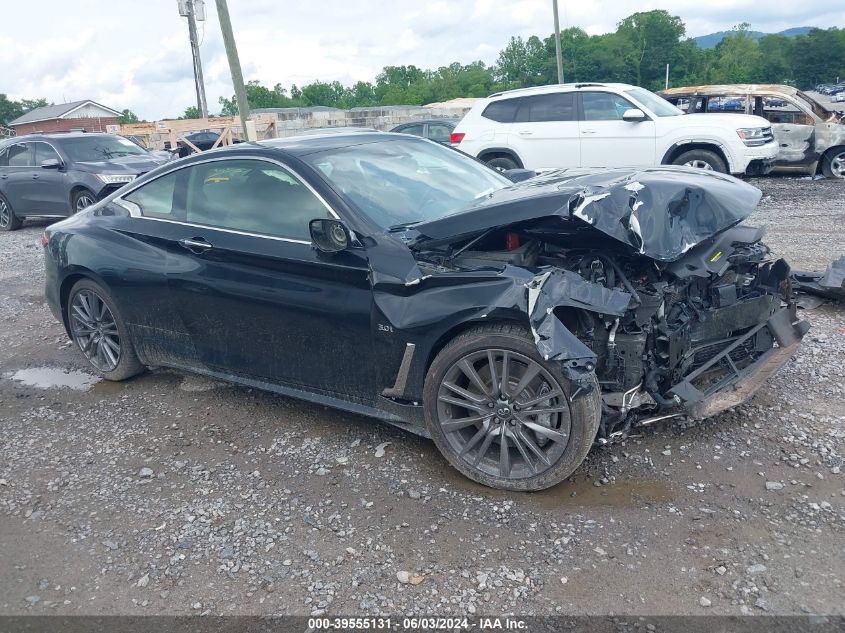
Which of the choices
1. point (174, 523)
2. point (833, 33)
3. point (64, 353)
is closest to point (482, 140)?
point (64, 353)

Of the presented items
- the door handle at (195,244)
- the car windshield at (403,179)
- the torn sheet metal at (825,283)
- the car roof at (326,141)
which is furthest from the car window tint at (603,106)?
the door handle at (195,244)

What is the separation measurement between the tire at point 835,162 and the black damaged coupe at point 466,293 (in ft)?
33.3

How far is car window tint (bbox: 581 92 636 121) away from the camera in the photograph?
11484 millimetres

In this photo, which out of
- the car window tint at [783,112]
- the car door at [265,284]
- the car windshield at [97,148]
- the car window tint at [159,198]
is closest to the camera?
the car door at [265,284]

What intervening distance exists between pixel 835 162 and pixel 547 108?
5.40 m

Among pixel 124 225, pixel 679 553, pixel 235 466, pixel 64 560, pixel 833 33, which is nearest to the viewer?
pixel 679 553

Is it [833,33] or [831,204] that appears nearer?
[831,204]

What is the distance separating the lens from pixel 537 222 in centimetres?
366

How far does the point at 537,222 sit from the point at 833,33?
92795 mm

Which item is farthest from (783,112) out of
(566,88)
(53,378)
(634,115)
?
(53,378)

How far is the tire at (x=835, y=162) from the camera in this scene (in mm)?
12703

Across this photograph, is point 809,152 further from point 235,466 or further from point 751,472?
point 235,466

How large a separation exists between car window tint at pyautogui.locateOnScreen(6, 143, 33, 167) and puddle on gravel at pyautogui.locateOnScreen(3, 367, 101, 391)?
29.0 ft

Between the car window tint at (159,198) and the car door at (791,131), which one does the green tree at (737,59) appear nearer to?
the car door at (791,131)
